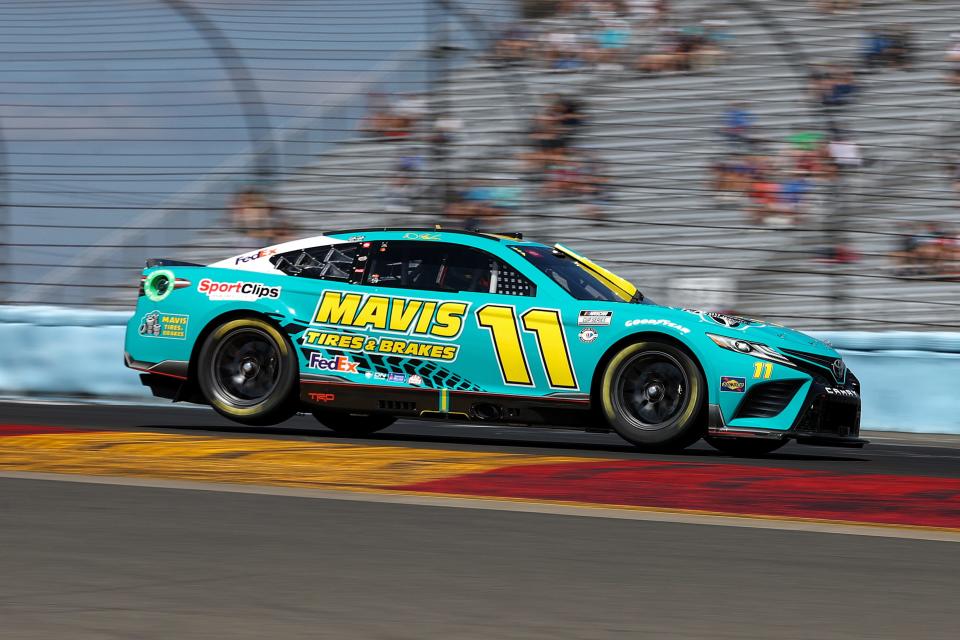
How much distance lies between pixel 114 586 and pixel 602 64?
13.6 m

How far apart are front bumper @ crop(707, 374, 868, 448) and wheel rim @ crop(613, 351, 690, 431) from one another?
270 millimetres

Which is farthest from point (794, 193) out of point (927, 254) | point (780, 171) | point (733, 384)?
point (733, 384)

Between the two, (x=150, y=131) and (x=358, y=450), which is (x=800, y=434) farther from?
(x=150, y=131)

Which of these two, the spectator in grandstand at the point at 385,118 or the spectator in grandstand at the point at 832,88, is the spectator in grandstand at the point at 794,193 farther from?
the spectator in grandstand at the point at 385,118

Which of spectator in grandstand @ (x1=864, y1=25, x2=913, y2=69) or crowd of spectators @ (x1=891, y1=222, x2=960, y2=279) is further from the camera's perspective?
spectator in grandstand @ (x1=864, y1=25, x2=913, y2=69)

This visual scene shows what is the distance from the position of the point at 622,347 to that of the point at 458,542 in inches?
141

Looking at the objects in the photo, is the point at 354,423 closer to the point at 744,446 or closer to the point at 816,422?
the point at 744,446

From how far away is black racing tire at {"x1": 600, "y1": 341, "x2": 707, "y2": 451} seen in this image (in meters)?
9.00

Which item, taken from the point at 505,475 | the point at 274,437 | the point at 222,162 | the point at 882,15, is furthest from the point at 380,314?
the point at 882,15

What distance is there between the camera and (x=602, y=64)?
17.6 meters

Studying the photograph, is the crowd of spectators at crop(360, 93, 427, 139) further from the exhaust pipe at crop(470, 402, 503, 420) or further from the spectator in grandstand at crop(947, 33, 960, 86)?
the exhaust pipe at crop(470, 402, 503, 420)

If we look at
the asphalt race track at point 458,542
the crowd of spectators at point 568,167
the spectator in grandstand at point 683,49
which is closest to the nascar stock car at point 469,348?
the asphalt race track at point 458,542

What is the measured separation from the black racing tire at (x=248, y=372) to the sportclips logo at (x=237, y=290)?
0.51 ft

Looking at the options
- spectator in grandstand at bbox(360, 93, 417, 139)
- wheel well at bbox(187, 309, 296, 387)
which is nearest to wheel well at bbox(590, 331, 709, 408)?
wheel well at bbox(187, 309, 296, 387)
